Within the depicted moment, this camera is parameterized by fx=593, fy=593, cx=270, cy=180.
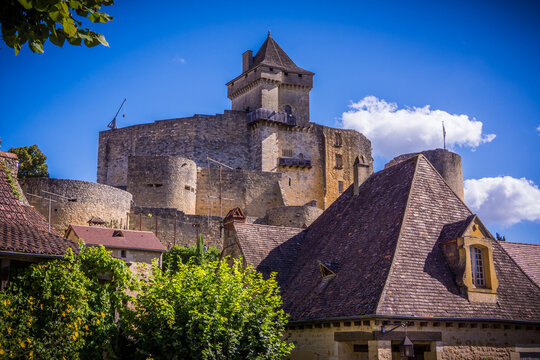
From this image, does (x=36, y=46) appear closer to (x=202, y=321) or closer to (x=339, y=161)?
(x=202, y=321)

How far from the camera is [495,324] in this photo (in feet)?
51.1

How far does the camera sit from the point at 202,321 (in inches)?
535

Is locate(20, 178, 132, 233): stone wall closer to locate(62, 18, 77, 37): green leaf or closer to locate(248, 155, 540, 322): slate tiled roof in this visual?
locate(248, 155, 540, 322): slate tiled roof

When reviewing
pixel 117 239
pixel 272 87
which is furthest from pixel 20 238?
pixel 272 87

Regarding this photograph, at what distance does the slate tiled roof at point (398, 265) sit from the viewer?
15.0 metres

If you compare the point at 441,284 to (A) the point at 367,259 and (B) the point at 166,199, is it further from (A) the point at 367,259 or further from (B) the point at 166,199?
(B) the point at 166,199

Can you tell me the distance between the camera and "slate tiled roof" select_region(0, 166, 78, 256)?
40.2ft

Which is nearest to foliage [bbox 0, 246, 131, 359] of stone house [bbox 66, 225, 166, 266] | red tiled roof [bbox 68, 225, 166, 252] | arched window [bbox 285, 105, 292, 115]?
stone house [bbox 66, 225, 166, 266]

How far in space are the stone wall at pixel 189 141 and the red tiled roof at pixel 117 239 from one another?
74.7ft

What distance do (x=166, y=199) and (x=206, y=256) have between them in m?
10.5

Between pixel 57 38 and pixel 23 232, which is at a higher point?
pixel 57 38

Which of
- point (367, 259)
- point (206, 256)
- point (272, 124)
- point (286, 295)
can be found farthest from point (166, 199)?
point (367, 259)

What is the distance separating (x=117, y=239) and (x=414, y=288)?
2109 cm

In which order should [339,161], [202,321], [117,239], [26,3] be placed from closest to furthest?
[26,3], [202,321], [117,239], [339,161]
